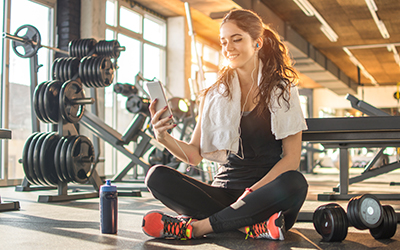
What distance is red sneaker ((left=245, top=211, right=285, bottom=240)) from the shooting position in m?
1.56

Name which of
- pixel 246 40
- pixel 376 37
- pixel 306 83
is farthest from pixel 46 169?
pixel 306 83

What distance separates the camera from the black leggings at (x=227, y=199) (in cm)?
154

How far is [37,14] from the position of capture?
5992mm

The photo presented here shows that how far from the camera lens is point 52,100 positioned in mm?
3395

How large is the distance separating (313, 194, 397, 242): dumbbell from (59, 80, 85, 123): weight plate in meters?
2.37

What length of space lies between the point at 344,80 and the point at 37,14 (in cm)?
925

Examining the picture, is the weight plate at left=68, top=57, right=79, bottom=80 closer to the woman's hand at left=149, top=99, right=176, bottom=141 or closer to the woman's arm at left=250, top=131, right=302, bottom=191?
the woman's hand at left=149, top=99, right=176, bottom=141

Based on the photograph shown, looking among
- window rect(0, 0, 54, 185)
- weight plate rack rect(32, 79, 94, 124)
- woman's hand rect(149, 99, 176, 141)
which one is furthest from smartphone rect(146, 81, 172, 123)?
window rect(0, 0, 54, 185)

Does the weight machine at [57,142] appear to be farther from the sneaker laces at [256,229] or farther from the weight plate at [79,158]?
the sneaker laces at [256,229]

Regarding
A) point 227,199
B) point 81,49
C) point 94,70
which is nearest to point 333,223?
point 227,199

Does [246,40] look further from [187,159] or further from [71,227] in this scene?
[71,227]

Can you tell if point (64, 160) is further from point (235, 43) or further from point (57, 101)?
point (235, 43)

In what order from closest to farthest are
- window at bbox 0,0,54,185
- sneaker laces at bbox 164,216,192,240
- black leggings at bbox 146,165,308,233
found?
black leggings at bbox 146,165,308,233 < sneaker laces at bbox 164,216,192,240 < window at bbox 0,0,54,185

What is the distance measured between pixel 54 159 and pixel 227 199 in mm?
1977
